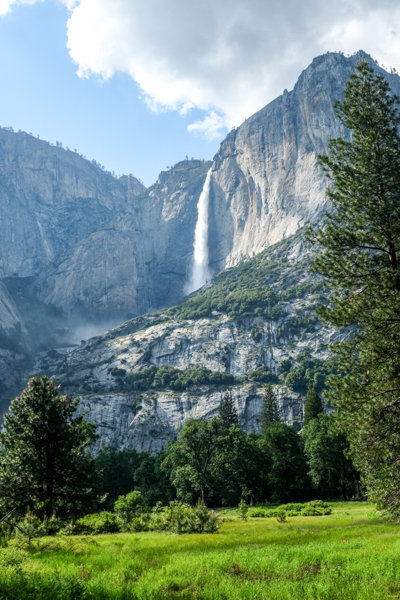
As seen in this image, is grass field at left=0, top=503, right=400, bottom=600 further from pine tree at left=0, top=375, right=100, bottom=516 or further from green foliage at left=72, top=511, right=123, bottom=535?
pine tree at left=0, top=375, right=100, bottom=516

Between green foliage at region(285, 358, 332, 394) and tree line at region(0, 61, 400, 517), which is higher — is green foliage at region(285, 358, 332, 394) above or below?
above

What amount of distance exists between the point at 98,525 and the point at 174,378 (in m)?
133

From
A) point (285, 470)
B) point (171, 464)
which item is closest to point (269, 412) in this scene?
point (285, 470)

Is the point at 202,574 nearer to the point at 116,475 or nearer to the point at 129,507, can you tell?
the point at 129,507

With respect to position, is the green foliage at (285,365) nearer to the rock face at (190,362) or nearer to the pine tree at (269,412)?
the rock face at (190,362)

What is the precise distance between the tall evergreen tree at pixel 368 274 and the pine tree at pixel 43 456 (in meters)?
19.7

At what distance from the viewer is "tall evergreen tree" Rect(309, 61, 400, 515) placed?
60.2ft

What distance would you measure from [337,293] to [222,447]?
1963 inches

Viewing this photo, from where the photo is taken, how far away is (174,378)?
15950 centimetres

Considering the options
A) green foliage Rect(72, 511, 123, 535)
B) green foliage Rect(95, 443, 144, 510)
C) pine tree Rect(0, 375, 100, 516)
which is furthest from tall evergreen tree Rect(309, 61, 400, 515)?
green foliage Rect(95, 443, 144, 510)

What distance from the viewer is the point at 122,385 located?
159500 millimetres

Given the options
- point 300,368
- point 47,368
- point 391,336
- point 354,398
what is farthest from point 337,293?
point 47,368

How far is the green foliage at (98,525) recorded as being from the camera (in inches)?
1034

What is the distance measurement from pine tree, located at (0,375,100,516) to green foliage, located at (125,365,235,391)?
124 m
